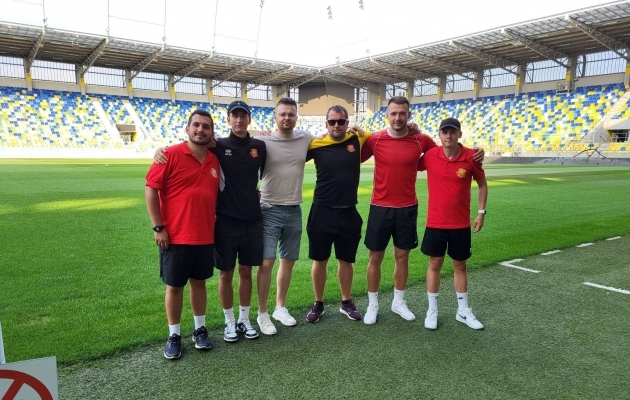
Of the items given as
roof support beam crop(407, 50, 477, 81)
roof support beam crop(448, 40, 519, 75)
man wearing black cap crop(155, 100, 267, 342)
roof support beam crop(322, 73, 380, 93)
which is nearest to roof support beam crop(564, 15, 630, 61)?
roof support beam crop(448, 40, 519, 75)

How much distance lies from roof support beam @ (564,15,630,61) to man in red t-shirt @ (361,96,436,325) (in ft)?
109

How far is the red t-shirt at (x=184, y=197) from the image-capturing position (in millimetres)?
3168

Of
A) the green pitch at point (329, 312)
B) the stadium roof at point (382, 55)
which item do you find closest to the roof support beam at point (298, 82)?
the stadium roof at point (382, 55)

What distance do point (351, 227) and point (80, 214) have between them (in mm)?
7181

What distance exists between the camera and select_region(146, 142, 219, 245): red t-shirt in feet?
10.4

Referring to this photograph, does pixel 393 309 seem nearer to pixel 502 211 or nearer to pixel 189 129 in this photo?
pixel 189 129

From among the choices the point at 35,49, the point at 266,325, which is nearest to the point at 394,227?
the point at 266,325

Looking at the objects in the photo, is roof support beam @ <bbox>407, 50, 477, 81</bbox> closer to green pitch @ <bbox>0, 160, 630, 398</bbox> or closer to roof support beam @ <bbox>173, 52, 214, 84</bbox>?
roof support beam @ <bbox>173, 52, 214, 84</bbox>

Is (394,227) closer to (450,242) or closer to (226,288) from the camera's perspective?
(450,242)

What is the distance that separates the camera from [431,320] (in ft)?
12.5

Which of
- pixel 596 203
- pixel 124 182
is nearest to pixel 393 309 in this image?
pixel 596 203

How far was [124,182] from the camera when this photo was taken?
15875 mm

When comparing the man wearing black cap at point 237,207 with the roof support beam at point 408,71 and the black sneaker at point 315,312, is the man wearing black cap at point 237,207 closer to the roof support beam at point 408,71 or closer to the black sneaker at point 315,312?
the black sneaker at point 315,312

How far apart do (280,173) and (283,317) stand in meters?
1.22
